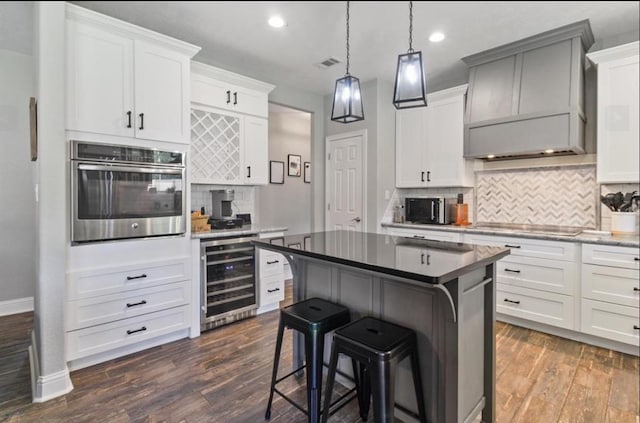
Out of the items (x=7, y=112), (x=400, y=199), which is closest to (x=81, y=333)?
(x=7, y=112)

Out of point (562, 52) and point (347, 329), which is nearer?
point (347, 329)

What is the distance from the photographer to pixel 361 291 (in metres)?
1.91

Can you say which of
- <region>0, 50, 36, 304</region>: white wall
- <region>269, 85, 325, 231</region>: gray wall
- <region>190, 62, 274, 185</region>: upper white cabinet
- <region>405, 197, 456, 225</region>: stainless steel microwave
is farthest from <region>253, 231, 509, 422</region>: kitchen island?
<region>0, 50, 36, 304</region>: white wall

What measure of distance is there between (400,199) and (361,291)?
2647 mm

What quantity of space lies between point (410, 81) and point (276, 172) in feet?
12.7

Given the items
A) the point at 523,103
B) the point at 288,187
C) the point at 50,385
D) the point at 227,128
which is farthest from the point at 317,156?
the point at 50,385

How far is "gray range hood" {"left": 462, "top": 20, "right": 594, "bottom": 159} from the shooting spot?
255cm

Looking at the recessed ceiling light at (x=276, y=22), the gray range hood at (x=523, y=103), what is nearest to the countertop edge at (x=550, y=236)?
the gray range hood at (x=523, y=103)

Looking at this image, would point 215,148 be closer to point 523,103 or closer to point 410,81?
point 410,81

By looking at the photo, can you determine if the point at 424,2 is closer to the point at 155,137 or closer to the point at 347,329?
the point at 347,329

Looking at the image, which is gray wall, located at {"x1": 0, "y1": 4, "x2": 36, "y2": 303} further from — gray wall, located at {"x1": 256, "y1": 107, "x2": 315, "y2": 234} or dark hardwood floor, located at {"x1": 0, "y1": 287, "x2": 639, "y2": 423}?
gray wall, located at {"x1": 256, "y1": 107, "x2": 315, "y2": 234}

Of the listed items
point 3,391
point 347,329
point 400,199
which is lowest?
point 3,391

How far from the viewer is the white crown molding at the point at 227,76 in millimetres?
3078

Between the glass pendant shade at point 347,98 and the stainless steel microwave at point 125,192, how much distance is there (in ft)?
4.69
